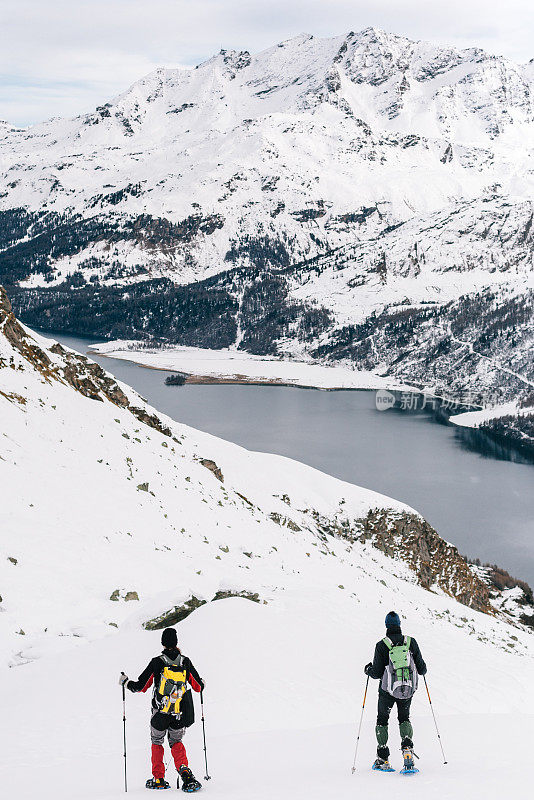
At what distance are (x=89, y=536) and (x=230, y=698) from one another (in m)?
10.4

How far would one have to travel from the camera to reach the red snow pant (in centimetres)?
990

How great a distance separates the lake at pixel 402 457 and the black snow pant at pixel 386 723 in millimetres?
68485

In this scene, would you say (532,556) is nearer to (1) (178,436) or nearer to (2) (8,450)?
(1) (178,436)

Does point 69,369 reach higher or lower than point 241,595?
higher

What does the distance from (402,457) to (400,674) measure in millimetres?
120267

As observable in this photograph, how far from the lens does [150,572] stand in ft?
69.7

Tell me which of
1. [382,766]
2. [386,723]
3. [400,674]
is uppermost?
[400,674]

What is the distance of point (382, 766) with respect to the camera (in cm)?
1055

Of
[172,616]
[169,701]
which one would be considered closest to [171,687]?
[169,701]

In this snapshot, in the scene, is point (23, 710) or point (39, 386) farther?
point (39, 386)

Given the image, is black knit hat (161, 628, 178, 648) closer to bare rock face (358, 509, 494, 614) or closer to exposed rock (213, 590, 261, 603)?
exposed rock (213, 590, 261, 603)

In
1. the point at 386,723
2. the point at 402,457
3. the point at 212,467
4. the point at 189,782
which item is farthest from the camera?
the point at 402,457

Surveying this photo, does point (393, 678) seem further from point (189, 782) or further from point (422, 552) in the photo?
point (422, 552)

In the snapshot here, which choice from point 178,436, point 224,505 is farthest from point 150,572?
point 178,436
